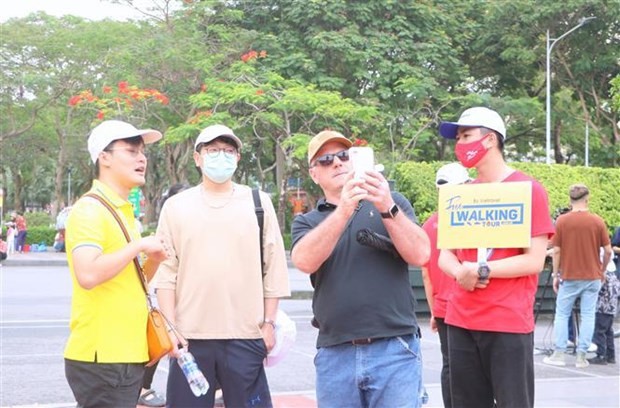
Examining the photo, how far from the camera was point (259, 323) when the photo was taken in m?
5.03

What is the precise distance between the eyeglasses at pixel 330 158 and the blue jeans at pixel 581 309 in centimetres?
669

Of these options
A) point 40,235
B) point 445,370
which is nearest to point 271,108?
point 40,235

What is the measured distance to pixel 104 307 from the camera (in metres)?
4.30

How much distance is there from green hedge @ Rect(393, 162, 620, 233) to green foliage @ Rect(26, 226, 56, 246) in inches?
1099

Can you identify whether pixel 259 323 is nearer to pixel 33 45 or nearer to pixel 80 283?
pixel 80 283

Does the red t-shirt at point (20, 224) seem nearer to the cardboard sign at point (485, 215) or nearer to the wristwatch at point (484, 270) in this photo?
the cardboard sign at point (485, 215)

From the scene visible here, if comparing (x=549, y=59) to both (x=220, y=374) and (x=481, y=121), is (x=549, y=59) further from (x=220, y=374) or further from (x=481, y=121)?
(x=220, y=374)

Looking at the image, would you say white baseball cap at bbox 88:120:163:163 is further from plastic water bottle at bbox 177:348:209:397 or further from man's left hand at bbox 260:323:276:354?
man's left hand at bbox 260:323:276:354

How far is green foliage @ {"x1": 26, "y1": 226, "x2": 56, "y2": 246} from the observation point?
39.8m

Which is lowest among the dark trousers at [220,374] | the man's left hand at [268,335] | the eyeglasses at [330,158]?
the dark trousers at [220,374]

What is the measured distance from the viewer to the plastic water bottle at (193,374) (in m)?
A: 4.60

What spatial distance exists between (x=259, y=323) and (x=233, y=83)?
76.9ft

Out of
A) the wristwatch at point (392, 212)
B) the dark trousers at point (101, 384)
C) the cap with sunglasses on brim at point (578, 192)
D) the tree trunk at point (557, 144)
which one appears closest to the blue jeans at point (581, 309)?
the cap with sunglasses on brim at point (578, 192)

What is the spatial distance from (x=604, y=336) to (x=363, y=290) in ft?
24.1
